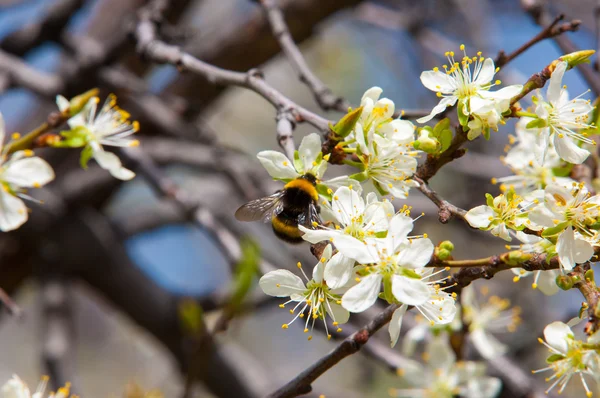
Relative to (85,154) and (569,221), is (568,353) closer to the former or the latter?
(569,221)

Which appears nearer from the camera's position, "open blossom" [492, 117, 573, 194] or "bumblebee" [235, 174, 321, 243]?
"bumblebee" [235, 174, 321, 243]

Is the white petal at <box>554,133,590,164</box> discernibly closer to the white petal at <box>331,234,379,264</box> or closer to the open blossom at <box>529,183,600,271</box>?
the open blossom at <box>529,183,600,271</box>

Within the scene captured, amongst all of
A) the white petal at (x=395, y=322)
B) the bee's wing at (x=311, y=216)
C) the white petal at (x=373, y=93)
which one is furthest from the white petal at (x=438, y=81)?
the white petal at (x=395, y=322)


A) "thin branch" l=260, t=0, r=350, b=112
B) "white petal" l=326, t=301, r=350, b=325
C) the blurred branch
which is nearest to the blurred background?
the blurred branch

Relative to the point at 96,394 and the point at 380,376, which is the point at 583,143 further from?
the point at 96,394

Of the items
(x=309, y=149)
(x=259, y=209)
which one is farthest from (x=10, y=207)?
(x=309, y=149)

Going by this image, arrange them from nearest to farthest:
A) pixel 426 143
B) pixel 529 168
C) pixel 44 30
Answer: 1. pixel 426 143
2. pixel 529 168
3. pixel 44 30
